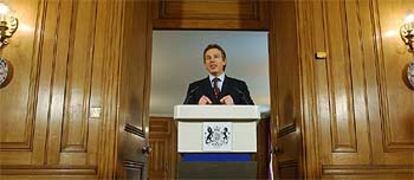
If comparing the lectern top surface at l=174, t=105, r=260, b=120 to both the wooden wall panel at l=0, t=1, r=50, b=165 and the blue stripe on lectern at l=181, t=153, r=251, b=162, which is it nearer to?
the blue stripe on lectern at l=181, t=153, r=251, b=162

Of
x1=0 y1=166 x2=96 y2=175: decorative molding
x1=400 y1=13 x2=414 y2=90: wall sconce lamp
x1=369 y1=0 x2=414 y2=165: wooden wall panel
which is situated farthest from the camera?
x1=400 y1=13 x2=414 y2=90: wall sconce lamp

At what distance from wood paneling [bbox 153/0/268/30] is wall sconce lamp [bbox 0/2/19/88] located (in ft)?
4.45

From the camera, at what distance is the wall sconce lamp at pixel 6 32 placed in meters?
2.73

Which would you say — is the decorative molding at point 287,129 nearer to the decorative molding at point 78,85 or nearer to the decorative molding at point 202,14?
the decorative molding at point 202,14

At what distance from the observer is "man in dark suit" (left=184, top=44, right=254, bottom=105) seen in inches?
111

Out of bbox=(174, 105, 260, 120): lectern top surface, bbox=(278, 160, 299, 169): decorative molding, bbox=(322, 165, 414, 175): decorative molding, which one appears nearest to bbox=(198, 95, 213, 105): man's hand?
bbox=(174, 105, 260, 120): lectern top surface

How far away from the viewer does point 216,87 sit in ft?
9.29

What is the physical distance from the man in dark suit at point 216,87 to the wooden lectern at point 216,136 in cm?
41

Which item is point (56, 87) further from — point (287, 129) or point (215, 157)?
point (287, 129)

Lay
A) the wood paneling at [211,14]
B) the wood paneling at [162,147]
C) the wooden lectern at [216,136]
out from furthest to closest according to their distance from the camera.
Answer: the wood paneling at [162,147], the wood paneling at [211,14], the wooden lectern at [216,136]

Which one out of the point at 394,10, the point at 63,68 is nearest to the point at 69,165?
the point at 63,68

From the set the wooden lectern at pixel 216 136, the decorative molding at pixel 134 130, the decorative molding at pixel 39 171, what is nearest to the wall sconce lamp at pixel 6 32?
the decorative molding at pixel 39 171

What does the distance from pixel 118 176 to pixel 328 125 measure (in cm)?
141

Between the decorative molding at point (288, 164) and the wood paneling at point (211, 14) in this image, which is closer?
the decorative molding at point (288, 164)
